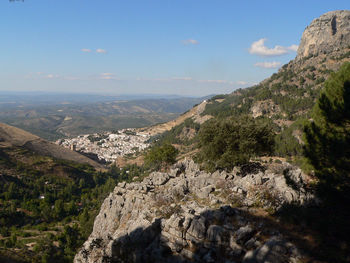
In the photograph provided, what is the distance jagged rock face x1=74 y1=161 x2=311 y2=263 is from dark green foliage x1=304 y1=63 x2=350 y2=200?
3729 mm

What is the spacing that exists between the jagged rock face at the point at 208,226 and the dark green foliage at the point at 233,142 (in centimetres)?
224

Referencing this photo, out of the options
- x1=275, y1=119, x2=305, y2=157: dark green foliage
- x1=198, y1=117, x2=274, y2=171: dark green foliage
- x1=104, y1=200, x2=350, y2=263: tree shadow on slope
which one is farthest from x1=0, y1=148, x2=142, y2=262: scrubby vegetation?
x1=275, y1=119, x2=305, y2=157: dark green foliage

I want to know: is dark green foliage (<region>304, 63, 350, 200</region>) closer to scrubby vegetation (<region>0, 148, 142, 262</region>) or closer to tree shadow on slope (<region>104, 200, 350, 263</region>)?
tree shadow on slope (<region>104, 200, 350, 263</region>)

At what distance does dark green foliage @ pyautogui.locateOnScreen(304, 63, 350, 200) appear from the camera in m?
16.6

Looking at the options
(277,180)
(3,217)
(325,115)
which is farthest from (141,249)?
(3,217)

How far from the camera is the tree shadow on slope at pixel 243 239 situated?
14320mm

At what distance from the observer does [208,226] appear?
19.1m

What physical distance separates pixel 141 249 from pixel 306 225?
1413 centimetres

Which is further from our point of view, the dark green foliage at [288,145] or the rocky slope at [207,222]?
the dark green foliage at [288,145]

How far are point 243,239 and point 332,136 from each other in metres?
10.6

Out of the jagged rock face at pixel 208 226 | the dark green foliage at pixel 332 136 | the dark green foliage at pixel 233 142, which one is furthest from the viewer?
the dark green foliage at pixel 233 142

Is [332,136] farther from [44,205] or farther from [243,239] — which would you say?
[44,205]

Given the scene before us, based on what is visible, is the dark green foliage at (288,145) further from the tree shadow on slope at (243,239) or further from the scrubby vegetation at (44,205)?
the tree shadow on slope at (243,239)

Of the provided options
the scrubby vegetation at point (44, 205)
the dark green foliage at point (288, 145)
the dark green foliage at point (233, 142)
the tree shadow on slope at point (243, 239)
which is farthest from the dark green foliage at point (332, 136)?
the dark green foliage at point (288, 145)
